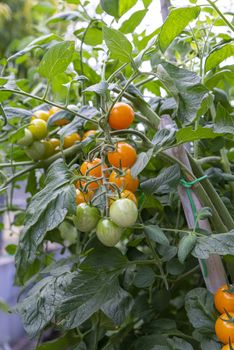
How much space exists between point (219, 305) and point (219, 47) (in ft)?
1.04

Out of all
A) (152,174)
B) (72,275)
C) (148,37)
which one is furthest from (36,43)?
(72,275)

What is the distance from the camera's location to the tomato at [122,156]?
48cm

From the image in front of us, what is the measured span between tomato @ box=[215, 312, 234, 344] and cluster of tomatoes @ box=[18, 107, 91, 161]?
1.07 ft

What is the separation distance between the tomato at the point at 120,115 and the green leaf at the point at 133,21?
0.60 ft

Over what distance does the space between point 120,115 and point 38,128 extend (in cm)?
19

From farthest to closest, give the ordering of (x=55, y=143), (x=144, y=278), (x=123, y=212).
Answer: (x=55, y=143)
(x=144, y=278)
(x=123, y=212)

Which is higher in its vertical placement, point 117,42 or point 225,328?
point 117,42

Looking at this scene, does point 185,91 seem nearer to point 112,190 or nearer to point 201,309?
point 112,190

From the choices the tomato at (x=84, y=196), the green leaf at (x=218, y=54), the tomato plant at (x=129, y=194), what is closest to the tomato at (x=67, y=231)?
the tomato plant at (x=129, y=194)

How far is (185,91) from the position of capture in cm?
42

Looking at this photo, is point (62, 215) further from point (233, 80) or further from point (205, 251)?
point (233, 80)

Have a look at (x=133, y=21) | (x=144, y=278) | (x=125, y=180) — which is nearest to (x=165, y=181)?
(x=125, y=180)

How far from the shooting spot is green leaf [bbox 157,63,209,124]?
42 centimetres

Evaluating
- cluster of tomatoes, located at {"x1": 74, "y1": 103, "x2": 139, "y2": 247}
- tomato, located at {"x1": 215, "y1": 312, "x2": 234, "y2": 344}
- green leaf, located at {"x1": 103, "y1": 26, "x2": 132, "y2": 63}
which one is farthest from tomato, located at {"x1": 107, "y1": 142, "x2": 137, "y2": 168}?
tomato, located at {"x1": 215, "y1": 312, "x2": 234, "y2": 344}
